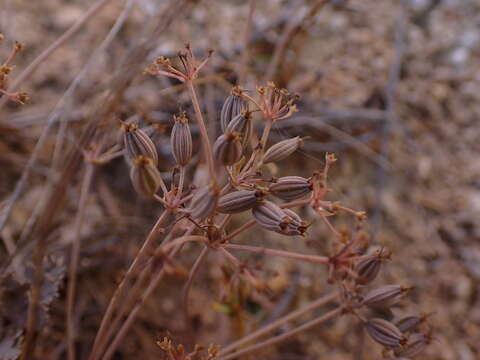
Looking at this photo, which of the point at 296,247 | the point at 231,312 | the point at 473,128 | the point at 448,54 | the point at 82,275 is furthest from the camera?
the point at 448,54

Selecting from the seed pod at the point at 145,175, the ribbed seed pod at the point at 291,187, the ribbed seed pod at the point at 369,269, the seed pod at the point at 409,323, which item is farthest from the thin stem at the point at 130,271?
the seed pod at the point at 409,323

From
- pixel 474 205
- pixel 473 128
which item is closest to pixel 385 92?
pixel 473 128

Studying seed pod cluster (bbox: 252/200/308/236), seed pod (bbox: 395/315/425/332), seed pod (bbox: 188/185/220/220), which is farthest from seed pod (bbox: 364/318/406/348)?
seed pod (bbox: 188/185/220/220)

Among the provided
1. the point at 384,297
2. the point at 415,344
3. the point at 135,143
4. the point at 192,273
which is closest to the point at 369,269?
the point at 384,297

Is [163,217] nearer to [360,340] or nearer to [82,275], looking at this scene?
[82,275]

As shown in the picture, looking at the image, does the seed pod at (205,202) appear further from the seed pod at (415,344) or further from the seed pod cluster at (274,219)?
the seed pod at (415,344)

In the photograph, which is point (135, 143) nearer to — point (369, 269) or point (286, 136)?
point (369, 269)
